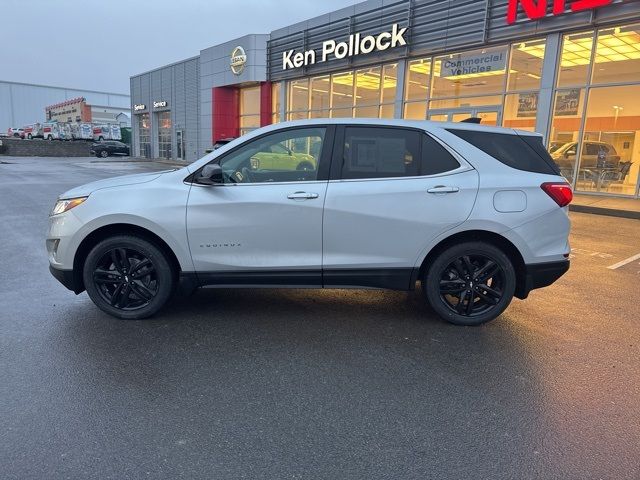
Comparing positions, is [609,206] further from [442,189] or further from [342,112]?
[342,112]

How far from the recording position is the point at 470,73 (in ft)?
57.8

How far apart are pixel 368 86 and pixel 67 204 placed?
61.7ft

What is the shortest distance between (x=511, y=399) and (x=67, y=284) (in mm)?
3800

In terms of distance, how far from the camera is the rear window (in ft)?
14.0

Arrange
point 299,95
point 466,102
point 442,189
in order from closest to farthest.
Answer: point 442,189 → point 466,102 → point 299,95

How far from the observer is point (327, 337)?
405cm

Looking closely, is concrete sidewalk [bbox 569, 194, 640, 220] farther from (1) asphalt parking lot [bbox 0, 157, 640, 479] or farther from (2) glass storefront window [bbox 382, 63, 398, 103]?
(2) glass storefront window [bbox 382, 63, 398, 103]

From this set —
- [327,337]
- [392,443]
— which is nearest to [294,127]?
[327,337]

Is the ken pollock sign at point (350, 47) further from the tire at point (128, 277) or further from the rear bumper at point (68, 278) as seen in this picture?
the rear bumper at point (68, 278)

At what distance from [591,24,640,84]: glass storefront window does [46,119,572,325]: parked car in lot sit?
12567 millimetres

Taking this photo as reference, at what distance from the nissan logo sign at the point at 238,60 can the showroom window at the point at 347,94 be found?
11.2ft

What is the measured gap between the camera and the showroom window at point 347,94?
67.4 feet

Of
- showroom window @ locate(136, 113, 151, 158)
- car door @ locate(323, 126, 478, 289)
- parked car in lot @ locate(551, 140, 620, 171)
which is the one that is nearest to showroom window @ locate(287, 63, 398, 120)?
parked car in lot @ locate(551, 140, 620, 171)

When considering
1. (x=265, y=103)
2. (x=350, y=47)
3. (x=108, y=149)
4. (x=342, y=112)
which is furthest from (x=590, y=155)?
(x=108, y=149)
